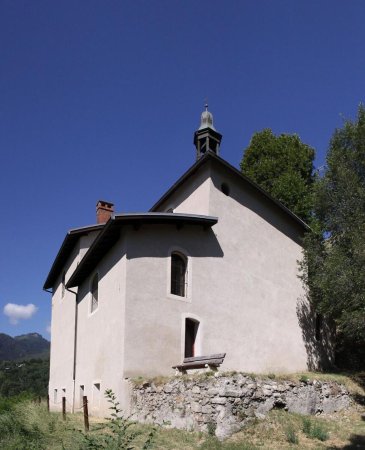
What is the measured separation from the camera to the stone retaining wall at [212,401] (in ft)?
38.2

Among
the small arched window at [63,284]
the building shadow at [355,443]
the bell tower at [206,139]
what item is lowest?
the building shadow at [355,443]

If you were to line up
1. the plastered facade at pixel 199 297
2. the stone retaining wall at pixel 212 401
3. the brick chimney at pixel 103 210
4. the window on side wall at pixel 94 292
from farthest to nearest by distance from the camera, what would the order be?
1. the brick chimney at pixel 103 210
2. the window on side wall at pixel 94 292
3. the plastered facade at pixel 199 297
4. the stone retaining wall at pixel 212 401

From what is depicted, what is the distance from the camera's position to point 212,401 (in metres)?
11.7

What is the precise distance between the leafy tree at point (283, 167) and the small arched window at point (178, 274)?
13027mm

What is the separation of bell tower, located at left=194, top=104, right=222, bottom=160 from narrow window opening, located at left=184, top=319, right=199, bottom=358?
28.8 feet

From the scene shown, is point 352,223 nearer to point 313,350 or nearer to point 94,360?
point 313,350

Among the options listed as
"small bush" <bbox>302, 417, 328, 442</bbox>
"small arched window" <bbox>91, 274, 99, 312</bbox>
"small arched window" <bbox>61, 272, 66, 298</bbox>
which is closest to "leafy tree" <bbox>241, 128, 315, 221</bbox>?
"small arched window" <bbox>61, 272, 66, 298</bbox>

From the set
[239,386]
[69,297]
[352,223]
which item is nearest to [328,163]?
[352,223]

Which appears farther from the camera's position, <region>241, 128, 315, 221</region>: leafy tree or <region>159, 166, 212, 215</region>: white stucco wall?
<region>241, 128, 315, 221</region>: leafy tree

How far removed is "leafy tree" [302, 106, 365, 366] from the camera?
56.0 feet

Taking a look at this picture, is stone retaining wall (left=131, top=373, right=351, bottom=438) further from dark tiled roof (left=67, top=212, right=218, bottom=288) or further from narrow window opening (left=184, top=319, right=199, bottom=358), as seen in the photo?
dark tiled roof (left=67, top=212, right=218, bottom=288)

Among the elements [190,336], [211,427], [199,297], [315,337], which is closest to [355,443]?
[211,427]

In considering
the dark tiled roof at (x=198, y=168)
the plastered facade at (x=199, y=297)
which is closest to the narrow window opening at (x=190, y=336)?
the plastered facade at (x=199, y=297)

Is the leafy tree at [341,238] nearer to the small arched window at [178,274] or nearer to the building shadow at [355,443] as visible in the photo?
the building shadow at [355,443]
